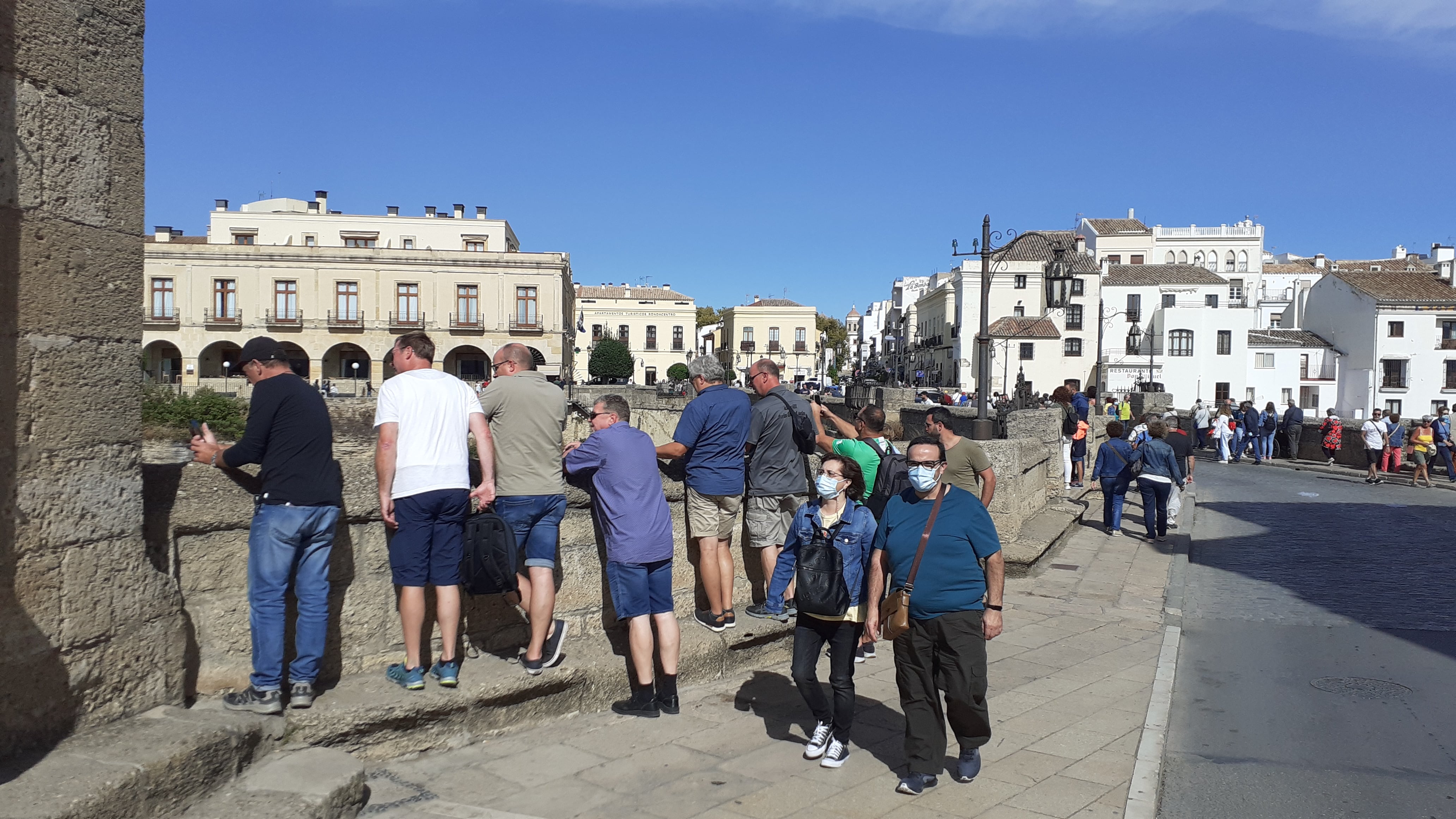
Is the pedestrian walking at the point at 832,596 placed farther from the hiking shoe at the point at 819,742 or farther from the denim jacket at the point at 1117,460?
the denim jacket at the point at 1117,460

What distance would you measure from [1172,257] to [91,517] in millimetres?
91493

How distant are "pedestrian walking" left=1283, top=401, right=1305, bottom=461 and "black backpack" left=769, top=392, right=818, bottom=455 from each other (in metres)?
22.8

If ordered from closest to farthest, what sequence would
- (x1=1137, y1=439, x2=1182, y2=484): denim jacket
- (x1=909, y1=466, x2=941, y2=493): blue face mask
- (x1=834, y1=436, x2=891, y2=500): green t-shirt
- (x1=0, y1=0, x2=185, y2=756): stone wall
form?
(x1=0, y1=0, x2=185, y2=756): stone wall → (x1=909, y1=466, x2=941, y2=493): blue face mask → (x1=834, y1=436, x2=891, y2=500): green t-shirt → (x1=1137, y1=439, x2=1182, y2=484): denim jacket

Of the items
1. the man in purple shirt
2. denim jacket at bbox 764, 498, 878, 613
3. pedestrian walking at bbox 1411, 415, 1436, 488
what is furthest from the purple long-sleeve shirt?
pedestrian walking at bbox 1411, 415, 1436, 488

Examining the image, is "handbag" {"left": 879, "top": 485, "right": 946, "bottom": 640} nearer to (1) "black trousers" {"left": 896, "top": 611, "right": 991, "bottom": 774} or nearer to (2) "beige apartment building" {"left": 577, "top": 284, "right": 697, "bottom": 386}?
(1) "black trousers" {"left": 896, "top": 611, "right": 991, "bottom": 774}

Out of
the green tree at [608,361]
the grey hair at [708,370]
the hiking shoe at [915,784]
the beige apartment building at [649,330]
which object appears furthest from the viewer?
the beige apartment building at [649,330]

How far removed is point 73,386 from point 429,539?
1535 millimetres

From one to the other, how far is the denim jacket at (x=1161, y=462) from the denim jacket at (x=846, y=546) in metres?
8.38

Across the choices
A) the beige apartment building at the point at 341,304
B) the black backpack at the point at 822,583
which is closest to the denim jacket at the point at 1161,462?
the black backpack at the point at 822,583

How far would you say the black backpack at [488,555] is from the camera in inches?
188


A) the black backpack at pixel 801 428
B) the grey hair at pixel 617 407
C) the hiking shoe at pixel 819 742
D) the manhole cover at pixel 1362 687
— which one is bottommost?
the manhole cover at pixel 1362 687

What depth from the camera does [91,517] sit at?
3855 mm

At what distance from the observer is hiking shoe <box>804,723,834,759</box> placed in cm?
484

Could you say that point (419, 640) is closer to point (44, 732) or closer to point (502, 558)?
point (502, 558)
